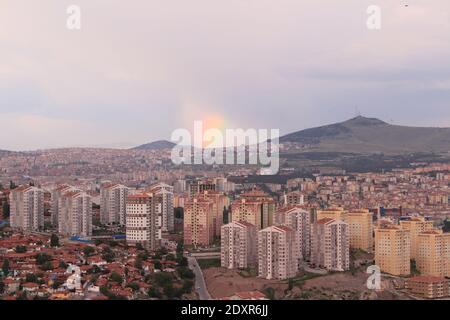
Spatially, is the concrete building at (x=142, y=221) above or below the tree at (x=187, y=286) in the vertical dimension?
above

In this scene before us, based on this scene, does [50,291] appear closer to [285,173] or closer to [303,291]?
[303,291]

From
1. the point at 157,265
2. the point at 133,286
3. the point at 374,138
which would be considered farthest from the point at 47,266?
the point at 374,138

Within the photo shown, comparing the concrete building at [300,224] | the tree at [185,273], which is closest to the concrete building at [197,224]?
the concrete building at [300,224]

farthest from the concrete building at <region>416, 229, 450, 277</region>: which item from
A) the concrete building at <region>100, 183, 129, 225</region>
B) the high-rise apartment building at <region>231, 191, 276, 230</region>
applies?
the concrete building at <region>100, 183, 129, 225</region>

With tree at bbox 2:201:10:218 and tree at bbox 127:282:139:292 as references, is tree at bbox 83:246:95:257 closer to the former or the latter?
tree at bbox 127:282:139:292

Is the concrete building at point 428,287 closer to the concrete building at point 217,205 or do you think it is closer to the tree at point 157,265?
the tree at point 157,265
